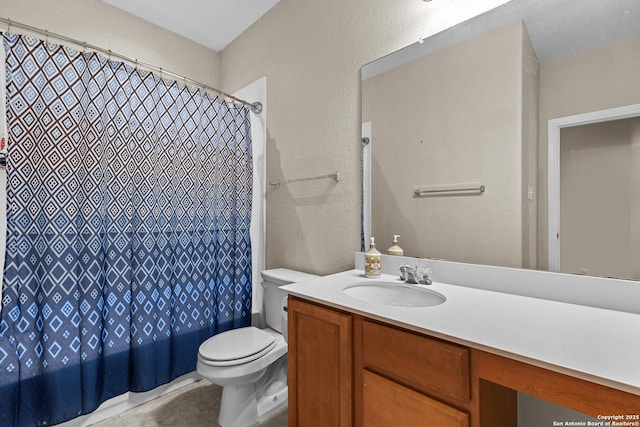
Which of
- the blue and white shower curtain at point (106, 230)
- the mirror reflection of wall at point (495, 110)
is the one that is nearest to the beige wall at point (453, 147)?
the mirror reflection of wall at point (495, 110)

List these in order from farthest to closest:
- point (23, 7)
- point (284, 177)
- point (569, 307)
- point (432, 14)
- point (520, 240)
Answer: point (284, 177) < point (23, 7) < point (432, 14) < point (520, 240) < point (569, 307)

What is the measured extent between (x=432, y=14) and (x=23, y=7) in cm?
250

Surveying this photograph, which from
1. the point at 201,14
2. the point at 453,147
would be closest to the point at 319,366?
the point at 453,147

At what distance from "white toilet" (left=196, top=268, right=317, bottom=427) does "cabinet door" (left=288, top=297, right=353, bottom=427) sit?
1.18 ft

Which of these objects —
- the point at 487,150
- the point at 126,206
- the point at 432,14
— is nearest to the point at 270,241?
the point at 126,206

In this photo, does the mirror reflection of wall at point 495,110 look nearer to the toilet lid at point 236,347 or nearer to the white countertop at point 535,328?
the white countertop at point 535,328

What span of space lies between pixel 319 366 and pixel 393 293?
1.52ft

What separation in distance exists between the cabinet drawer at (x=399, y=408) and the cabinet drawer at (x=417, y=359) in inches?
1.3

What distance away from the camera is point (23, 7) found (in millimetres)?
1857

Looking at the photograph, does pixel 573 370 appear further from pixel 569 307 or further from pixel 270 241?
pixel 270 241

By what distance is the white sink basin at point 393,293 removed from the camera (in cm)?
126

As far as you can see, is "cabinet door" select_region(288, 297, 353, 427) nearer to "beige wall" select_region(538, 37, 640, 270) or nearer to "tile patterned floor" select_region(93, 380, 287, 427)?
"tile patterned floor" select_region(93, 380, 287, 427)

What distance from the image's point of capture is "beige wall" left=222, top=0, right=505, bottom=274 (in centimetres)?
160

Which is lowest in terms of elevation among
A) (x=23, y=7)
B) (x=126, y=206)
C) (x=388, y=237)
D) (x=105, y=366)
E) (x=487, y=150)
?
(x=105, y=366)
